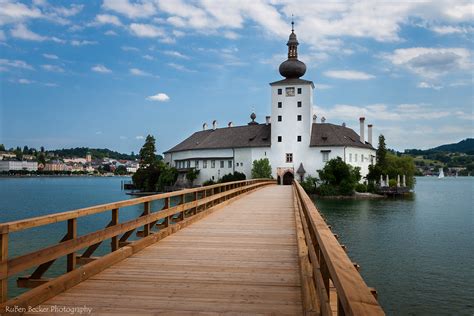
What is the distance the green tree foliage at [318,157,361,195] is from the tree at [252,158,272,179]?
7666mm

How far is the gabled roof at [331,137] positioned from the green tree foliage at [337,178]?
3.34 metres

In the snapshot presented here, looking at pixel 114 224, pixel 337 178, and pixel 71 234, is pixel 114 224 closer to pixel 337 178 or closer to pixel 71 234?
pixel 71 234

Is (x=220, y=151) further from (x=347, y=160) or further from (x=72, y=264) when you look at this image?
(x=72, y=264)

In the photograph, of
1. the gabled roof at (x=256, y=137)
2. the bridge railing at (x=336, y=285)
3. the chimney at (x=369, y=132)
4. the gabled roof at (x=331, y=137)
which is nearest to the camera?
the bridge railing at (x=336, y=285)

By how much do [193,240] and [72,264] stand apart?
13.1 feet

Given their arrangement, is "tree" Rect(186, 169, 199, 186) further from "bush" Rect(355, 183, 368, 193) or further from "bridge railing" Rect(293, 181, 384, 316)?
"bridge railing" Rect(293, 181, 384, 316)

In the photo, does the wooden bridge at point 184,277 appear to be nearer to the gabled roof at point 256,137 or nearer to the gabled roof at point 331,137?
the gabled roof at point 331,137

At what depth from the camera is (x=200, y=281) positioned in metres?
6.16

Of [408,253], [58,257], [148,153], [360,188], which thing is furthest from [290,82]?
[58,257]

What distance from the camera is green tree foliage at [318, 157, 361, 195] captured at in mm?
66062

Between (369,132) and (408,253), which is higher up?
(369,132)

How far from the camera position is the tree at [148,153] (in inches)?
3457

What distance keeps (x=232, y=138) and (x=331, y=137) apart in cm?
1678

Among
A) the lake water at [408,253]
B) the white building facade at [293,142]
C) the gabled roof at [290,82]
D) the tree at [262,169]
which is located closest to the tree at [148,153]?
the white building facade at [293,142]
